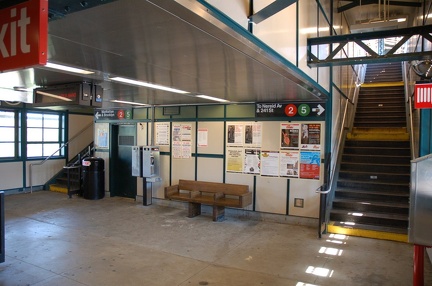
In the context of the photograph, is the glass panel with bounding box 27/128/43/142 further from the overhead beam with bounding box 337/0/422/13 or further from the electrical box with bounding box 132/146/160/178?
the overhead beam with bounding box 337/0/422/13

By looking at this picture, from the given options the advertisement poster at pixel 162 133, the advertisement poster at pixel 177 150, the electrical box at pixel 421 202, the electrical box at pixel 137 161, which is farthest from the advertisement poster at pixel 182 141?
the electrical box at pixel 421 202

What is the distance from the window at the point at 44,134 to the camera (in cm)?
963

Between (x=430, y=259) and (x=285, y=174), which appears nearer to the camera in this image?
(x=430, y=259)

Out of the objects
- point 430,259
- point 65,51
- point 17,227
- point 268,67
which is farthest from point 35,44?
point 17,227

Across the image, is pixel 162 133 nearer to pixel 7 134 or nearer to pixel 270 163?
pixel 270 163

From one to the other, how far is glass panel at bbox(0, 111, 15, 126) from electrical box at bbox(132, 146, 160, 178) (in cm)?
416

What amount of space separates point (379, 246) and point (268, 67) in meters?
3.59

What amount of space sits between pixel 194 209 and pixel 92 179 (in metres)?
3.41

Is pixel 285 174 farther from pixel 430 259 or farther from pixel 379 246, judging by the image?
pixel 430 259

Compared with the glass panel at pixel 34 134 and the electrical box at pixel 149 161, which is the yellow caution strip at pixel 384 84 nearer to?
the electrical box at pixel 149 161

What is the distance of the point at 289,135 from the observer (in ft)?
21.0

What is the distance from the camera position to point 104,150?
8.97 meters

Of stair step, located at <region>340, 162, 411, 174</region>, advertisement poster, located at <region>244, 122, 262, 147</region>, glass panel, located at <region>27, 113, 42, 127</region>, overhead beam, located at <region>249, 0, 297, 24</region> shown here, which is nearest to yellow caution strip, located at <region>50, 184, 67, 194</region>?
glass panel, located at <region>27, 113, 42, 127</region>

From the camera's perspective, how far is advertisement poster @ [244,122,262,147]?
6.70 m
